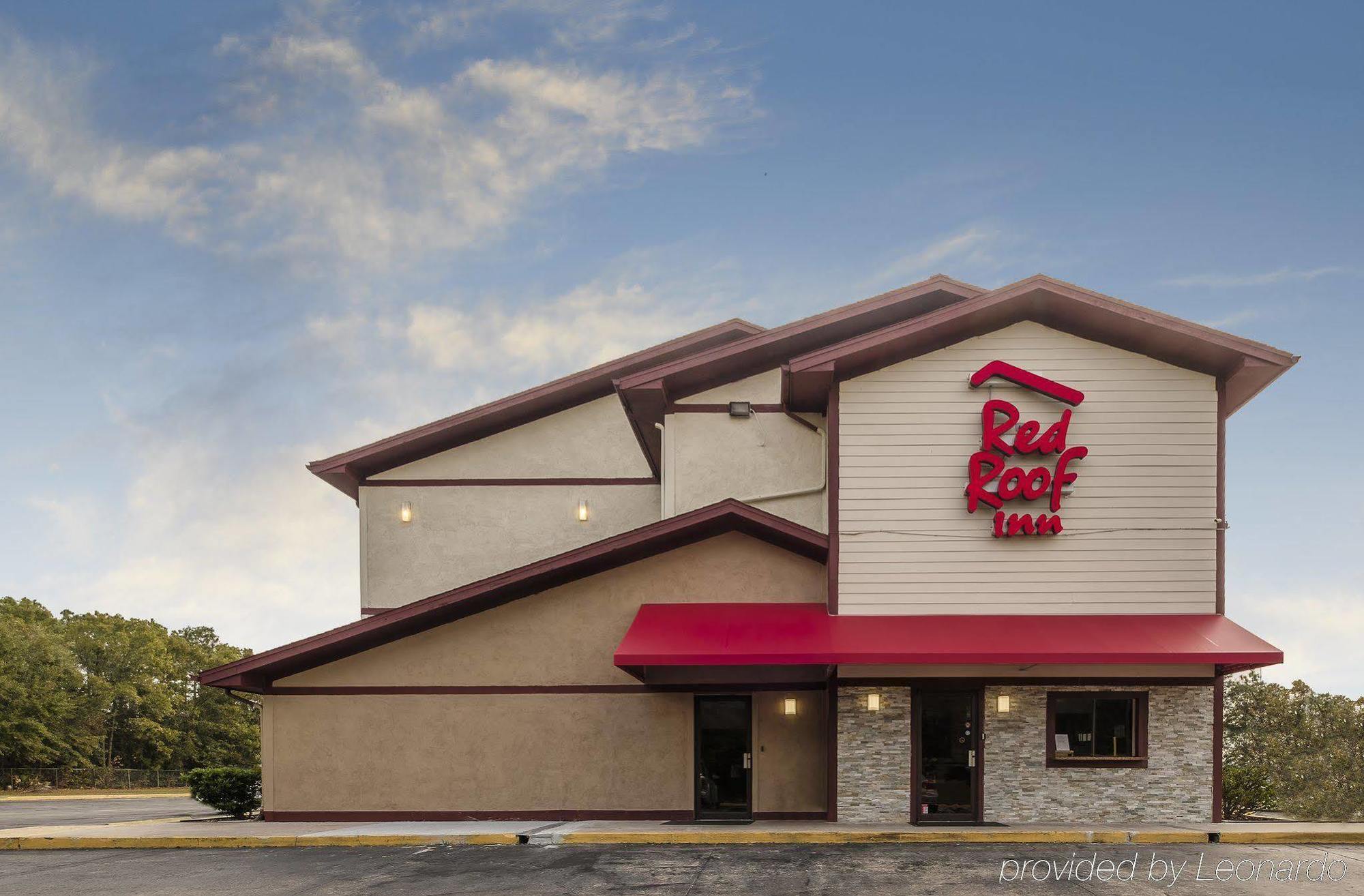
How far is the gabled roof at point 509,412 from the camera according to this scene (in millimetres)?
22219

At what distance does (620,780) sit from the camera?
1631 centimetres

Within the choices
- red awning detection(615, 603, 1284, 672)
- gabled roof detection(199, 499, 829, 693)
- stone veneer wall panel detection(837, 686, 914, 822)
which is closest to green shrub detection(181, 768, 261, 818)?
gabled roof detection(199, 499, 829, 693)

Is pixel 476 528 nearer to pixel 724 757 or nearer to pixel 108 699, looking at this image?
pixel 724 757

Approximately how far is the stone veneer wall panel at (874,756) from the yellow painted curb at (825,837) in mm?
1009

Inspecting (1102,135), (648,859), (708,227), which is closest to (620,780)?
(648,859)

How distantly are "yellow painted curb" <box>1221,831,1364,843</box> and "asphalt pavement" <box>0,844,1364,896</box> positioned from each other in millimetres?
428

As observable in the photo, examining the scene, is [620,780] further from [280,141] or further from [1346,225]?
[280,141]

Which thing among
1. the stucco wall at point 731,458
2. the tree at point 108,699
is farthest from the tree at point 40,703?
the stucco wall at point 731,458

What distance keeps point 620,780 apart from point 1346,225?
85.2 feet

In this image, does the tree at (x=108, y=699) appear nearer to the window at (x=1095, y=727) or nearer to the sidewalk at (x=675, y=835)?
the sidewalk at (x=675, y=835)

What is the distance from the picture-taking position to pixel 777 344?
63.2 ft

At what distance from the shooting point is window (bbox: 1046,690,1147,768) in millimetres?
15336

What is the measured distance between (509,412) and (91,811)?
17.0 meters

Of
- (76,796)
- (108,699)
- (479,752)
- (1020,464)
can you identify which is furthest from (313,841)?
(108,699)
